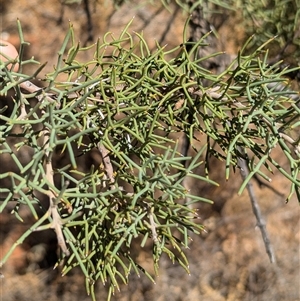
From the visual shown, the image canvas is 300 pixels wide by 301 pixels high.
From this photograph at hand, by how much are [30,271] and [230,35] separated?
1373 millimetres

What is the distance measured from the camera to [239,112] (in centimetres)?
62

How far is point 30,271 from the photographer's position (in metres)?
1.93

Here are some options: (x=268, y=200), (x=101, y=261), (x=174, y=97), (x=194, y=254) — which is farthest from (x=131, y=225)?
(x=268, y=200)

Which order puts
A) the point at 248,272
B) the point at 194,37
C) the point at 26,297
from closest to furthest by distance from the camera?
the point at 194,37 → the point at 26,297 → the point at 248,272

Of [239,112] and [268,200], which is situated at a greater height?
[239,112]

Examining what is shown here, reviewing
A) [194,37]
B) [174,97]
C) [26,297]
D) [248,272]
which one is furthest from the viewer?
[248,272]

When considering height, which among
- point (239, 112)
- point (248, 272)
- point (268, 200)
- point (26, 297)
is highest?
point (239, 112)

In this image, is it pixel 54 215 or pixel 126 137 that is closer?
pixel 54 215

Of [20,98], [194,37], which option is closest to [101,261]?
[20,98]

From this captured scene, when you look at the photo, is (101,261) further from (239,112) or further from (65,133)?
(239,112)

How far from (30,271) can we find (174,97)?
1529mm

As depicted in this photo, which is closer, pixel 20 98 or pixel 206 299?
pixel 20 98

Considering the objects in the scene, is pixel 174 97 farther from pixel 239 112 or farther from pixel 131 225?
pixel 131 225

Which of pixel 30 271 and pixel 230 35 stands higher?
pixel 230 35
